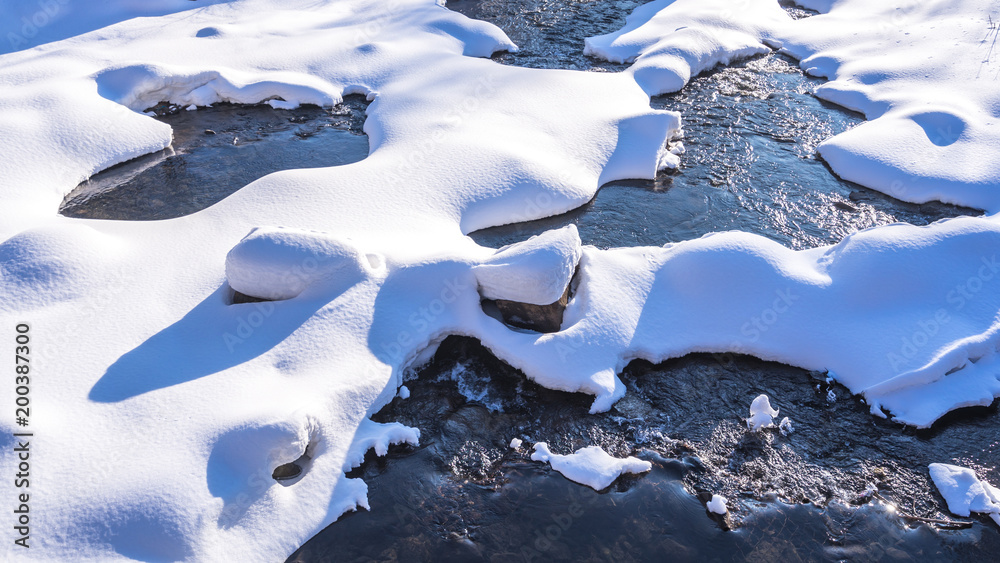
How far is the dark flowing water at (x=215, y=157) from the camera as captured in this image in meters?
8.85

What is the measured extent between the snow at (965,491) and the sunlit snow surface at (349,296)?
1.97 ft

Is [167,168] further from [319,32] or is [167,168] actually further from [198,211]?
[319,32]

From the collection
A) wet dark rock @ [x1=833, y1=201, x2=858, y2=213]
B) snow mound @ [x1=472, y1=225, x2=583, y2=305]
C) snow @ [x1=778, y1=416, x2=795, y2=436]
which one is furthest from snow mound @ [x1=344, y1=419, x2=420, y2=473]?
wet dark rock @ [x1=833, y1=201, x2=858, y2=213]

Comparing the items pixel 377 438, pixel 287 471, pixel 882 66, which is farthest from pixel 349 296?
pixel 882 66

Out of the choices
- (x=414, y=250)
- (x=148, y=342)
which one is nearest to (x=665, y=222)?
(x=414, y=250)

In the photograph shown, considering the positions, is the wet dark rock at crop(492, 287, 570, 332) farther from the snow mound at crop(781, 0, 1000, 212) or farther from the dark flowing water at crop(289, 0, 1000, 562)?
the snow mound at crop(781, 0, 1000, 212)

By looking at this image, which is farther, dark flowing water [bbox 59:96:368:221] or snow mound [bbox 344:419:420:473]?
dark flowing water [bbox 59:96:368:221]

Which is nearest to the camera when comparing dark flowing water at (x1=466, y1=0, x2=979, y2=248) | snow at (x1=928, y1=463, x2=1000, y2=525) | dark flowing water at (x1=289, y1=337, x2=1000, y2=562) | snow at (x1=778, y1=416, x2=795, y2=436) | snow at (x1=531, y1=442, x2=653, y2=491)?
dark flowing water at (x1=289, y1=337, x2=1000, y2=562)

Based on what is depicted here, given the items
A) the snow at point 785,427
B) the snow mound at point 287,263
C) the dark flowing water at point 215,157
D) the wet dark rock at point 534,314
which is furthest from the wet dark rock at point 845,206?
the dark flowing water at point 215,157

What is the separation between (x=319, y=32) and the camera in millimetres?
13250

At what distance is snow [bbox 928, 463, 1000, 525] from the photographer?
550 centimetres

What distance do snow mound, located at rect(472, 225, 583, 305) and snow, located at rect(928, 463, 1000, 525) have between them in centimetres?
369

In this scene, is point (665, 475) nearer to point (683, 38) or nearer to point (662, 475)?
point (662, 475)

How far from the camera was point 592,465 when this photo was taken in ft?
19.0
